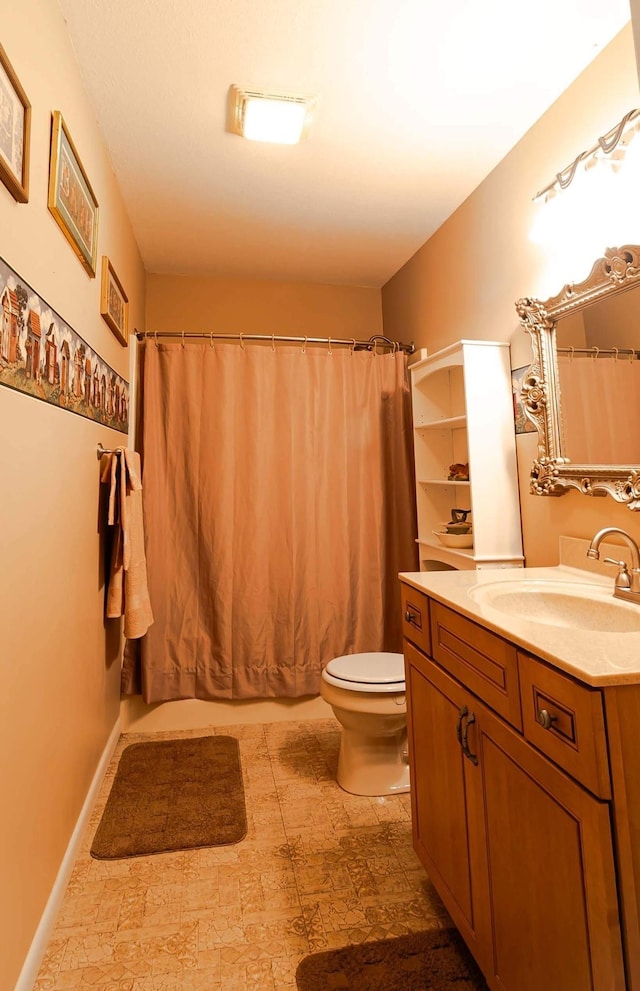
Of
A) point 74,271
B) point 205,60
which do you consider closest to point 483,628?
point 74,271

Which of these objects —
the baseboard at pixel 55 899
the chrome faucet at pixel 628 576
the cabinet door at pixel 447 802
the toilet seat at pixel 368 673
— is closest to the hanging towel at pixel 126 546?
the baseboard at pixel 55 899

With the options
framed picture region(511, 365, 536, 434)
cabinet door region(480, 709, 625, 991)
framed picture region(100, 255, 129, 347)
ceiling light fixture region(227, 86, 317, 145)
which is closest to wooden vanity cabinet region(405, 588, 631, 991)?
cabinet door region(480, 709, 625, 991)

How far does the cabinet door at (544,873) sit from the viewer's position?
2.37 ft

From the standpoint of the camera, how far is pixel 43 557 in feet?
4.11

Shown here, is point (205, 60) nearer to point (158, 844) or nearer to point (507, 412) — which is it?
point (507, 412)

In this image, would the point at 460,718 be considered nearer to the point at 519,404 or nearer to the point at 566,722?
the point at 566,722

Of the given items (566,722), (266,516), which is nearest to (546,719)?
(566,722)

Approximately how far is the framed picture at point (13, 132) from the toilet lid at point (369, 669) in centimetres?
173

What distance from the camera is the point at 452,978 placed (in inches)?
45.7

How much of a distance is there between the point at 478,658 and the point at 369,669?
0.96 m

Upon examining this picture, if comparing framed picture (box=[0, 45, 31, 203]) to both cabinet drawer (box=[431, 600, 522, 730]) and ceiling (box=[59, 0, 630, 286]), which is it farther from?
cabinet drawer (box=[431, 600, 522, 730])

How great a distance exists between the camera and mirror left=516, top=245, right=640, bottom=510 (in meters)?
1.37

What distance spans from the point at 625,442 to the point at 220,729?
7.14ft

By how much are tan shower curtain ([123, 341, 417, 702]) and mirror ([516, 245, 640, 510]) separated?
3.57ft
